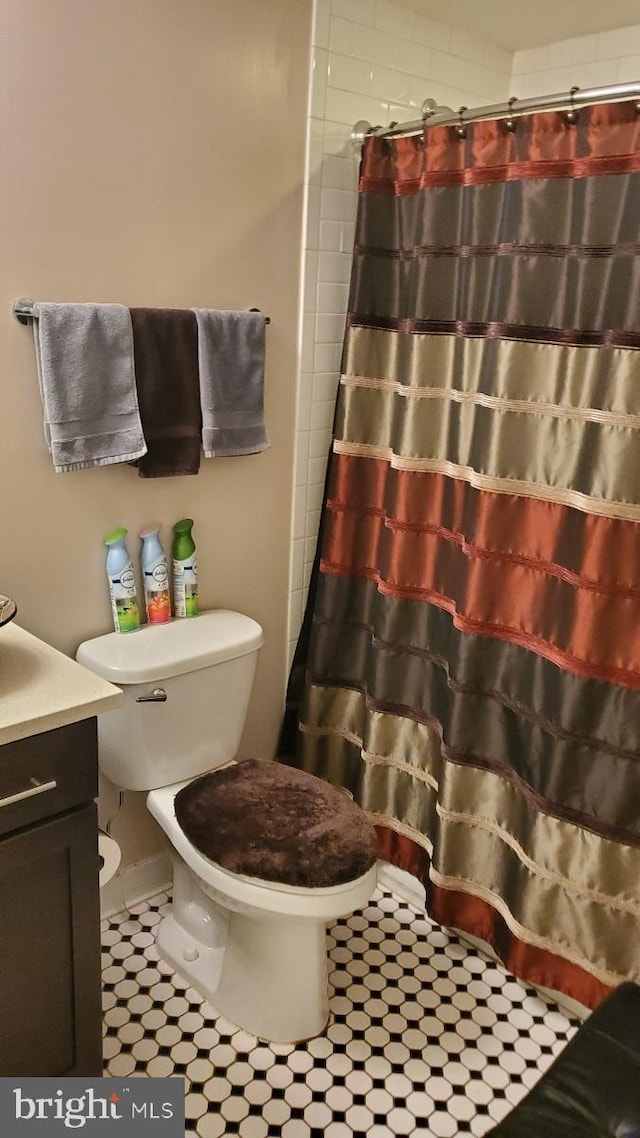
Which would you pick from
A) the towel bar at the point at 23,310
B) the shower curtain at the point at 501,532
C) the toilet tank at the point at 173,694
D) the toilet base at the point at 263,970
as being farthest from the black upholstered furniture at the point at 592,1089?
the towel bar at the point at 23,310

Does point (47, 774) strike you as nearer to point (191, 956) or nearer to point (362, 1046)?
point (191, 956)

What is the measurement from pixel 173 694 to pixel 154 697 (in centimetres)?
5

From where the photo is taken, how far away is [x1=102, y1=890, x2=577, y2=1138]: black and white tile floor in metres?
1.69

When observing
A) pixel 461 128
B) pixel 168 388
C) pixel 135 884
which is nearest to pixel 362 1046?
pixel 135 884

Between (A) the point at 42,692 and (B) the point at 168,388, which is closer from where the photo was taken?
(A) the point at 42,692

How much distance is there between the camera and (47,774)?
136 centimetres

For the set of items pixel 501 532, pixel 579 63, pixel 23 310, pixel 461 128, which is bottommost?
pixel 501 532

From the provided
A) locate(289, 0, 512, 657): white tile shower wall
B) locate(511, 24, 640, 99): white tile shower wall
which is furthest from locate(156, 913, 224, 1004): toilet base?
locate(511, 24, 640, 99): white tile shower wall

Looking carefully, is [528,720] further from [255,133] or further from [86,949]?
[255,133]

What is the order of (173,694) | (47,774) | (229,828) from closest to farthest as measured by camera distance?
(47,774) < (229,828) < (173,694)

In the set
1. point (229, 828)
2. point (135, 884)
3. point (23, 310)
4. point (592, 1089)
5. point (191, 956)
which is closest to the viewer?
point (592, 1089)

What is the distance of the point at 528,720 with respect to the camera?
1.87m

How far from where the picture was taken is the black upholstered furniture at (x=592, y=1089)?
1173mm

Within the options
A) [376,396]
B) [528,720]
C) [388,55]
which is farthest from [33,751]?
[388,55]
